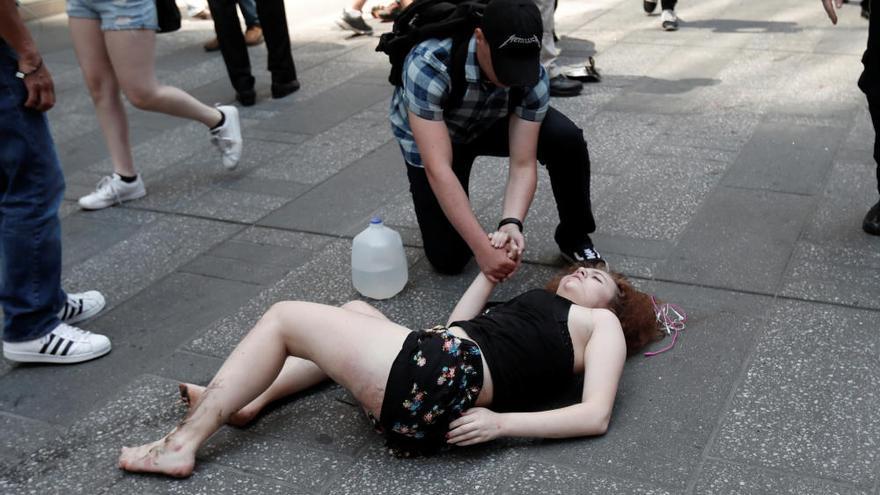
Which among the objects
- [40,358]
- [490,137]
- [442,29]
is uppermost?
[442,29]

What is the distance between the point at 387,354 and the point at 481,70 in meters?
1.12

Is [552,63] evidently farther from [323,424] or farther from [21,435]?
[21,435]

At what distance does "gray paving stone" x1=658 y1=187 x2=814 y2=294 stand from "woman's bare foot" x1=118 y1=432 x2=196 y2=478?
77.0 inches

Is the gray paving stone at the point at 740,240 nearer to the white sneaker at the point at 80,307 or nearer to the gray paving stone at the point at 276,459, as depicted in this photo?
the gray paving stone at the point at 276,459

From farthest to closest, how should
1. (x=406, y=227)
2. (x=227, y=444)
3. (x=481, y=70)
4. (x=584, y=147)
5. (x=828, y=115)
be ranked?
(x=828, y=115) < (x=406, y=227) < (x=584, y=147) < (x=481, y=70) < (x=227, y=444)

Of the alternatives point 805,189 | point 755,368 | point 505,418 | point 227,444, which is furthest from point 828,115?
point 227,444

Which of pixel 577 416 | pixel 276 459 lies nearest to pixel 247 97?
pixel 276 459

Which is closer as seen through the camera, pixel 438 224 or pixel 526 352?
pixel 526 352

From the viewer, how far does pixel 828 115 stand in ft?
18.0

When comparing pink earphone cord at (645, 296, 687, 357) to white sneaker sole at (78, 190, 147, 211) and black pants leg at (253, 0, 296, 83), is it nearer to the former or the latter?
white sneaker sole at (78, 190, 147, 211)

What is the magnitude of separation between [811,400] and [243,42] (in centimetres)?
454

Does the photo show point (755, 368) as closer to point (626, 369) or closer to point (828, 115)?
point (626, 369)

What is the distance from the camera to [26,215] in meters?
3.30

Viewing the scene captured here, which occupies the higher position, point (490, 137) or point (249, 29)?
point (490, 137)
